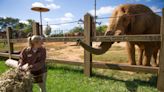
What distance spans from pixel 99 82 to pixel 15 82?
363cm

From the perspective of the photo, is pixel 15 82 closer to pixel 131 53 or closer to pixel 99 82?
pixel 99 82

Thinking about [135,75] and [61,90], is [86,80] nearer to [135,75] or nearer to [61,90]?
[61,90]

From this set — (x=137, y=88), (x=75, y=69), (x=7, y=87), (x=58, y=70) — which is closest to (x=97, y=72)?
(x=75, y=69)

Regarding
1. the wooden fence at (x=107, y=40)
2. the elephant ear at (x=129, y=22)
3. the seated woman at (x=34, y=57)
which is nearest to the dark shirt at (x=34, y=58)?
the seated woman at (x=34, y=57)

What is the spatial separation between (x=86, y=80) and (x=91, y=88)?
2.70 feet

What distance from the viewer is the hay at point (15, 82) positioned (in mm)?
2693

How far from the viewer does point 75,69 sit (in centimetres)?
786

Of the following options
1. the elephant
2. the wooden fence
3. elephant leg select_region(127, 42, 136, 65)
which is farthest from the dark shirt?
elephant leg select_region(127, 42, 136, 65)

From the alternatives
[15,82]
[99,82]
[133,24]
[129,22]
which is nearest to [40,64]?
[15,82]

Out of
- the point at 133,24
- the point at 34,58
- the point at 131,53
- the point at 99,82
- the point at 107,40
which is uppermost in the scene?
the point at 133,24

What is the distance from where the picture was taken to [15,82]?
9.09ft

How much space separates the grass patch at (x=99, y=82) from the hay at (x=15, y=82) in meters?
2.71

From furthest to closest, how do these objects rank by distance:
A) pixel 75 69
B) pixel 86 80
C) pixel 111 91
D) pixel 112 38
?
pixel 75 69 < pixel 86 80 < pixel 112 38 < pixel 111 91

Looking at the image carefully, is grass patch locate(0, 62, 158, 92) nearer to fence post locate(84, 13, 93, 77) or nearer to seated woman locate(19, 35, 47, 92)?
fence post locate(84, 13, 93, 77)
